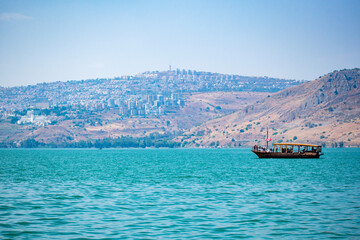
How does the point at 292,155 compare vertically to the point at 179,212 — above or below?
above

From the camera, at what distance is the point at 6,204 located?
3322cm

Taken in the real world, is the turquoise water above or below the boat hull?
below

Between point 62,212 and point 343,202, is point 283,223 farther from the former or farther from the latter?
point 62,212

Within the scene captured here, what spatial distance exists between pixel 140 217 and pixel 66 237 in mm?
6275

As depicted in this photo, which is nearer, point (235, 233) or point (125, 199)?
point (235, 233)

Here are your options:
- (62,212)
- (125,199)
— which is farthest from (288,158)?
(62,212)

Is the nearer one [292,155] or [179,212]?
[179,212]

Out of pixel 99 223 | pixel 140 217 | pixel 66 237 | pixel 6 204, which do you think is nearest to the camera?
pixel 66 237

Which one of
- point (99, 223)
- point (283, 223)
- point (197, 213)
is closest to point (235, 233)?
point (283, 223)

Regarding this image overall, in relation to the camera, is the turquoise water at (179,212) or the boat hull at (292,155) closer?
the turquoise water at (179,212)

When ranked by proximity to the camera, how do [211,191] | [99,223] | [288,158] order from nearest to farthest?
[99,223]
[211,191]
[288,158]

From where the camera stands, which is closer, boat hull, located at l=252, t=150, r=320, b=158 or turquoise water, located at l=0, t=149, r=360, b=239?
turquoise water, located at l=0, t=149, r=360, b=239

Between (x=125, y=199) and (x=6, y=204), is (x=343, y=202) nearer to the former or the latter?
(x=125, y=199)

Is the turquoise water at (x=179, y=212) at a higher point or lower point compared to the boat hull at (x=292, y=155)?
lower
